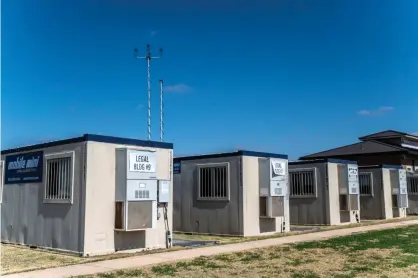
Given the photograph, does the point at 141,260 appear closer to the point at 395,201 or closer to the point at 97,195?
the point at 97,195

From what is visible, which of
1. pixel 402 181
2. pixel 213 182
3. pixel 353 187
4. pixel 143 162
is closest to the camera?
pixel 143 162

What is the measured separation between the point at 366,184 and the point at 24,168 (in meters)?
17.5

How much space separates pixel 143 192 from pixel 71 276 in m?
3.53

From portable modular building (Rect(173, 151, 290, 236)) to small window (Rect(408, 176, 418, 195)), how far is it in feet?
44.9

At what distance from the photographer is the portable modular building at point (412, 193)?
2689 centimetres

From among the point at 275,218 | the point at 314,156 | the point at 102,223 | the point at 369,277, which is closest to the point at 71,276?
the point at 102,223

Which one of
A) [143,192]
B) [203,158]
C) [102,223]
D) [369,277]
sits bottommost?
[369,277]

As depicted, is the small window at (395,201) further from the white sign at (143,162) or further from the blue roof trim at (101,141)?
the white sign at (143,162)

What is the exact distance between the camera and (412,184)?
27203 millimetres

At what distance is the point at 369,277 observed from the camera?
7953 mm

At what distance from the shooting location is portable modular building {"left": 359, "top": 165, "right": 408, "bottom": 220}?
2328cm

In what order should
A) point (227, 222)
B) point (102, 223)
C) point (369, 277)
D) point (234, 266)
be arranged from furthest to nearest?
1. point (227, 222)
2. point (102, 223)
3. point (234, 266)
4. point (369, 277)

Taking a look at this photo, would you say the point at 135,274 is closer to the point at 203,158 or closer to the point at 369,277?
the point at 369,277

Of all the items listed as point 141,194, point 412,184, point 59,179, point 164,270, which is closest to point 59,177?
point 59,179
